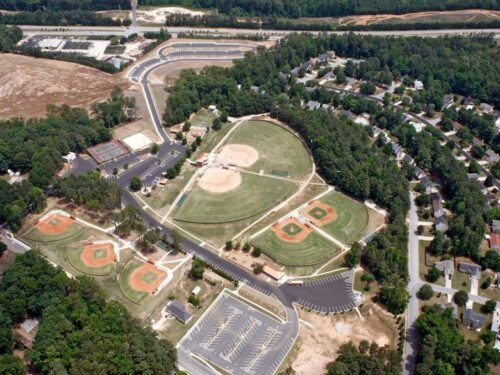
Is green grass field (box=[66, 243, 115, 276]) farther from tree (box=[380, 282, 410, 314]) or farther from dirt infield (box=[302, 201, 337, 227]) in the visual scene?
tree (box=[380, 282, 410, 314])

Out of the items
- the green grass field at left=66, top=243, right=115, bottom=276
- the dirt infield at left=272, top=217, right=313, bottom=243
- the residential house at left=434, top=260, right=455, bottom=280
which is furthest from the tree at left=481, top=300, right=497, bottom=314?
the green grass field at left=66, top=243, right=115, bottom=276

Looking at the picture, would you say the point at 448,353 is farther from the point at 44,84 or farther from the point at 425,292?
the point at 44,84

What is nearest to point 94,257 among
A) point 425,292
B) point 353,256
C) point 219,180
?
point 219,180

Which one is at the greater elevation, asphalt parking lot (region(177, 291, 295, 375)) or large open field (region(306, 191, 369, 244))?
large open field (region(306, 191, 369, 244))

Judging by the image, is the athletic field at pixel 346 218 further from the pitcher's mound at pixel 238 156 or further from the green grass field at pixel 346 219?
the pitcher's mound at pixel 238 156

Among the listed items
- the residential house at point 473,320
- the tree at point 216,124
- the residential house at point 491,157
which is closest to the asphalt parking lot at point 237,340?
the residential house at point 473,320

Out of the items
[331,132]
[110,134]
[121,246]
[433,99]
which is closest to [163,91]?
[110,134]
